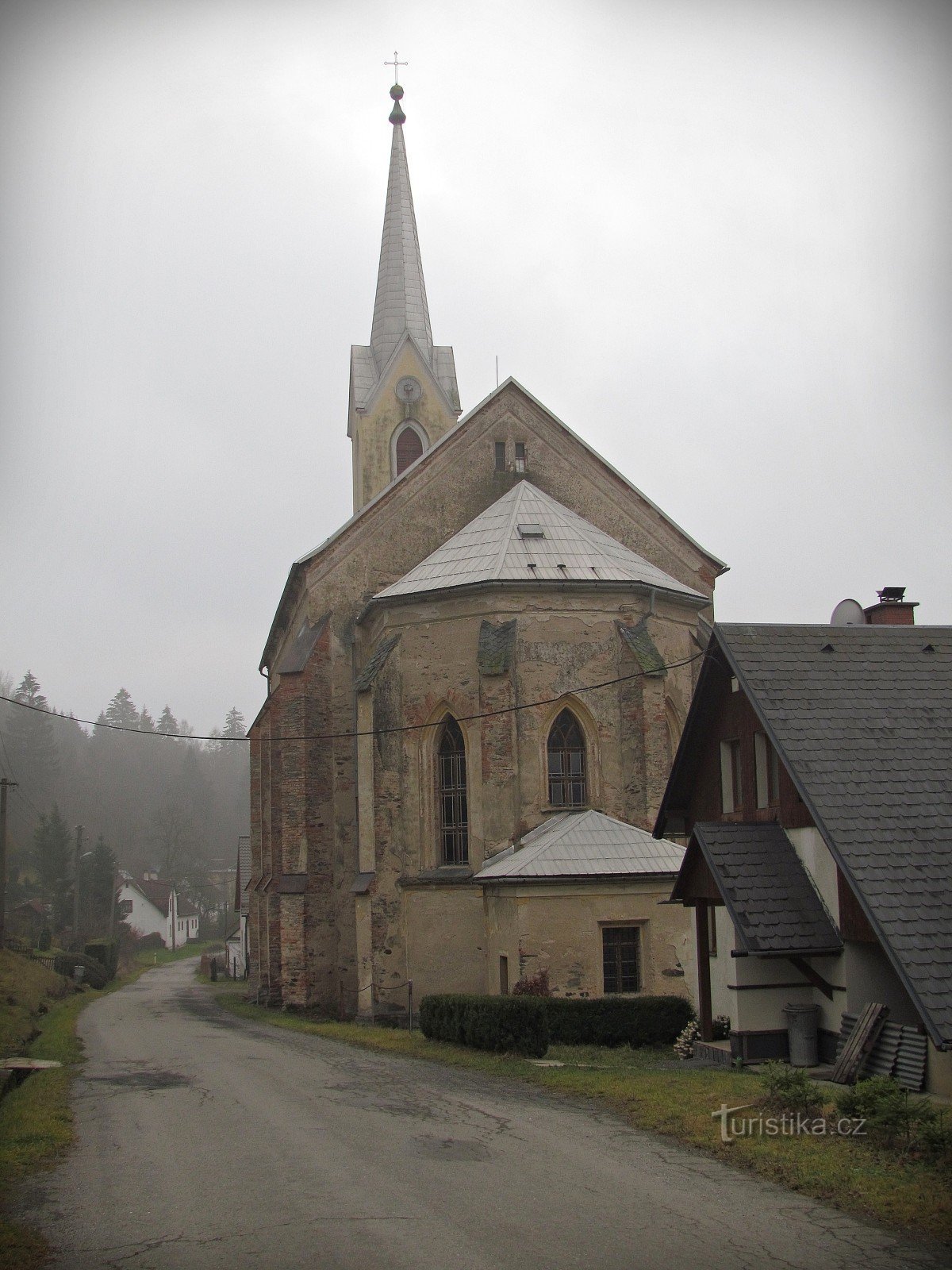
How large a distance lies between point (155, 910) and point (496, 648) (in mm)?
74508

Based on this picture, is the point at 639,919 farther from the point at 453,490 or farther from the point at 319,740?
the point at 453,490

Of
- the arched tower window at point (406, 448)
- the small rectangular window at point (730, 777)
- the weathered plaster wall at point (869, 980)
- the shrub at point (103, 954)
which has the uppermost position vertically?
the arched tower window at point (406, 448)

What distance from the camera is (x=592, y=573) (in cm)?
2477

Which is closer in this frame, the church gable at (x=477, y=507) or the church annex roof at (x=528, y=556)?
the church annex roof at (x=528, y=556)

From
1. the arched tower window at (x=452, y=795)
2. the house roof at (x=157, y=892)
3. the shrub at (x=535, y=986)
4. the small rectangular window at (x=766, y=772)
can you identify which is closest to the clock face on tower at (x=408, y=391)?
the arched tower window at (x=452, y=795)

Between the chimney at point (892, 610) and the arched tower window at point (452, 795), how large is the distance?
908cm

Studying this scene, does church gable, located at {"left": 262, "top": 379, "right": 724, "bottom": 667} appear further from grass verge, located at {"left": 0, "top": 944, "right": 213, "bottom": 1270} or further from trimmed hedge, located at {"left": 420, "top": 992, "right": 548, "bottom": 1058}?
trimmed hedge, located at {"left": 420, "top": 992, "right": 548, "bottom": 1058}

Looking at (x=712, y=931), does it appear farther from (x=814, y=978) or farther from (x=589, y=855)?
(x=589, y=855)

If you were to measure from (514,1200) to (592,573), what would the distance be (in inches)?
673

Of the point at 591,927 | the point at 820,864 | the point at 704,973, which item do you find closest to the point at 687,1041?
the point at 704,973

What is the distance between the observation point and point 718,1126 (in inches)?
420

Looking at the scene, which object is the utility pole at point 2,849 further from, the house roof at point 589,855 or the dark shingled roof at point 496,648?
the house roof at point 589,855

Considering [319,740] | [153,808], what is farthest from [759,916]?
[153,808]

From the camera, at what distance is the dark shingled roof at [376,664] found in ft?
81.6
